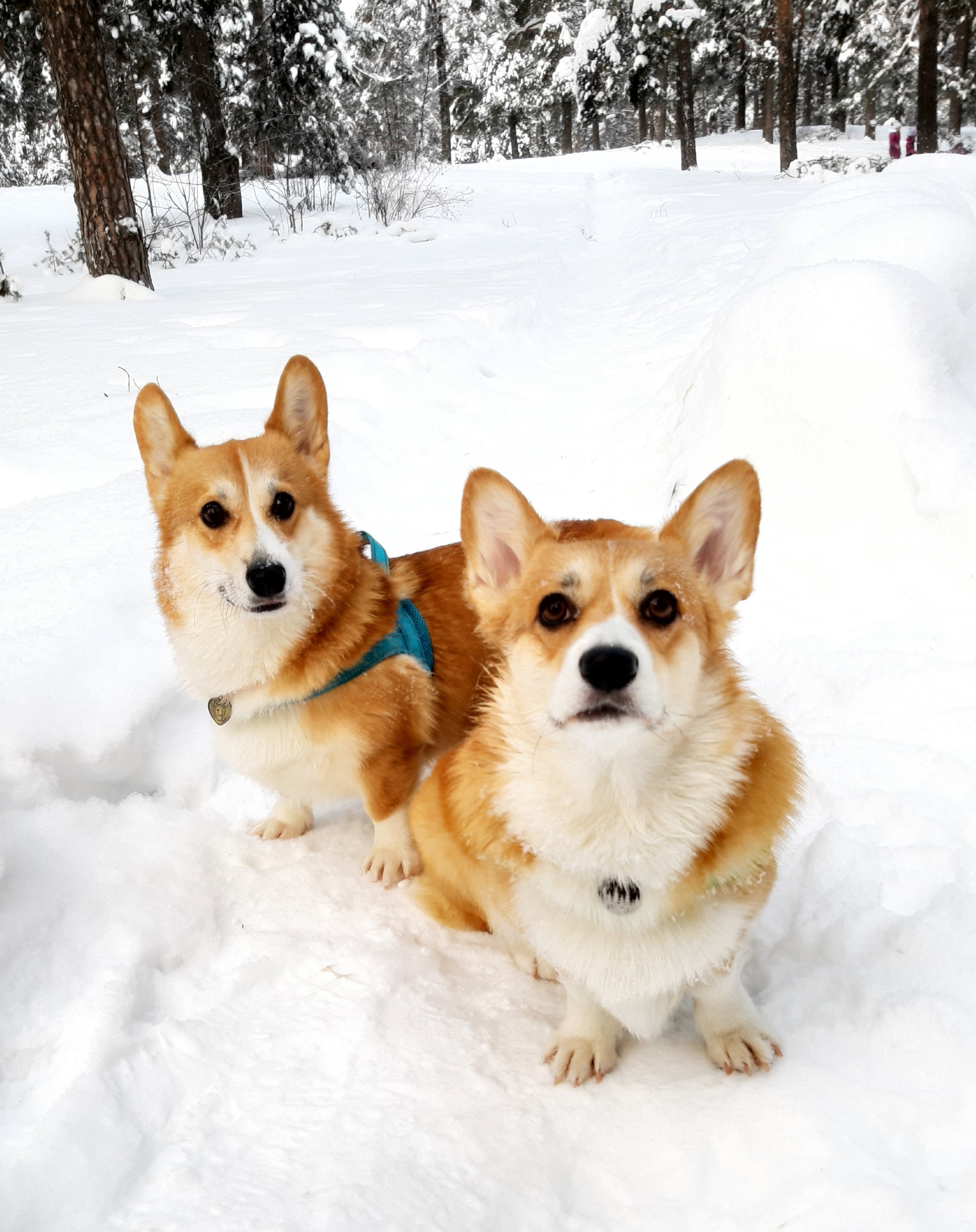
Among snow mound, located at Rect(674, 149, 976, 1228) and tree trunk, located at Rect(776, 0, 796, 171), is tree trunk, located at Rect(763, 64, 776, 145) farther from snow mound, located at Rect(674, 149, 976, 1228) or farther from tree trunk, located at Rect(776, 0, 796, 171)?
snow mound, located at Rect(674, 149, 976, 1228)

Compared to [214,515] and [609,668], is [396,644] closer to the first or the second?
[214,515]

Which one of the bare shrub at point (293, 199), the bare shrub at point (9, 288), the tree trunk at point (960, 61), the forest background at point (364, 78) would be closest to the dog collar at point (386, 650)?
the forest background at point (364, 78)

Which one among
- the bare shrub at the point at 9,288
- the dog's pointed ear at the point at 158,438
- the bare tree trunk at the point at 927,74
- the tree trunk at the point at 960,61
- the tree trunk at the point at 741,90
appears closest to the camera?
the dog's pointed ear at the point at 158,438

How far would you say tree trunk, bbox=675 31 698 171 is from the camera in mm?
24859

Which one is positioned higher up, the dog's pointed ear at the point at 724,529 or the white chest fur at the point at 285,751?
the dog's pointed ear at the point at 724,529

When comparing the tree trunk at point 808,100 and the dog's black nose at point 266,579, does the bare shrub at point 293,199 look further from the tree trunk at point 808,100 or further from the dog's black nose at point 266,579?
the tree trunk at point 808,100

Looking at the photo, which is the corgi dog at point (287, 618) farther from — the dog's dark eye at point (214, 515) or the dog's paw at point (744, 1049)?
the dog's paw at point (744, 1049)

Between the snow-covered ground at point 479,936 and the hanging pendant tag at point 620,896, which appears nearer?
the snow-covered ground at point 479,936

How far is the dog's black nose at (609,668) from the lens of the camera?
1.54 metres

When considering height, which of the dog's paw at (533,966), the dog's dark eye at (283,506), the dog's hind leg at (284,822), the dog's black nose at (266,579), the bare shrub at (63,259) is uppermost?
the bare shrub at (63,259)

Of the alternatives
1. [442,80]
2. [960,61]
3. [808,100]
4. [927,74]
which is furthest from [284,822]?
[808,100]

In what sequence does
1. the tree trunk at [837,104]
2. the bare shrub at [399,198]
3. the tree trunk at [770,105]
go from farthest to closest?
the tree trunk at [837,104]
the tree trunk at [770,105]
the bare shrub at [399,198]

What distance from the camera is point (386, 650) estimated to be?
2553mm

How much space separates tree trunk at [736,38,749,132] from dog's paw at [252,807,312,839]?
3760cm
